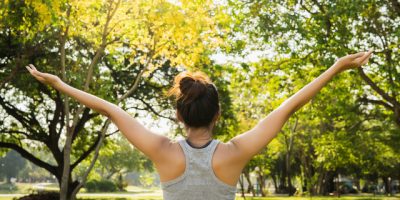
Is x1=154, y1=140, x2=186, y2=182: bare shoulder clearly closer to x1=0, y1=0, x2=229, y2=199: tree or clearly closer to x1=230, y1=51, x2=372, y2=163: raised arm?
x1=230, y1=51, x2=372, y2=163: raised arm

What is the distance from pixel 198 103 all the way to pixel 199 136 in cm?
15

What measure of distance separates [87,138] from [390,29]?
64.7 feet

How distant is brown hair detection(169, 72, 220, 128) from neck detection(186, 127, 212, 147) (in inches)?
0.9

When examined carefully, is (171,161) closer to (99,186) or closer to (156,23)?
(156,23)

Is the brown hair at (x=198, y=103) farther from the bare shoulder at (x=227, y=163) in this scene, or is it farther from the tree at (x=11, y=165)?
the tree at (x=11, y=165)

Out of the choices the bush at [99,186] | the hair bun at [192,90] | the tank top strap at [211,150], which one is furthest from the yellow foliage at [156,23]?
the bush at [99,186]

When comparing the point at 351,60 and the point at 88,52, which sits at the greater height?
the point at 88,52

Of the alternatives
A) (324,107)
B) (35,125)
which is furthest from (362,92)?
(35,125)

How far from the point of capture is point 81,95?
2428 mm

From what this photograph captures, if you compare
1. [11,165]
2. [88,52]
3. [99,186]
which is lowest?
[99,186]

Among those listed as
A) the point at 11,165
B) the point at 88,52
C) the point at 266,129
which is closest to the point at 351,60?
the point at 266,129

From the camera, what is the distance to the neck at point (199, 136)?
2252 mm

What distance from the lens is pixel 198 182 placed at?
2.15m

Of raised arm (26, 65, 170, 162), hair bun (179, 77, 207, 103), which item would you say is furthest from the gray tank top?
hair bun (179, 77, 207, 103)
